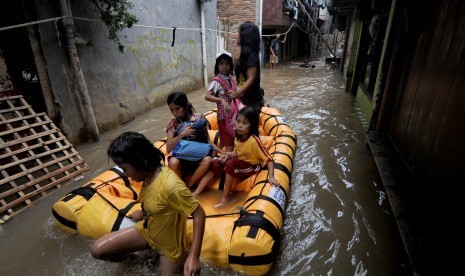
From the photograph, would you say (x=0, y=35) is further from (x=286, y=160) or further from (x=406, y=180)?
(x=406, y=180)

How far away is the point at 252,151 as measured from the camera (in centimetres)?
284

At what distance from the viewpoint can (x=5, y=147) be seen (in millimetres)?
3242

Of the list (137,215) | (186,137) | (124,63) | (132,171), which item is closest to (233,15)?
(124,63)

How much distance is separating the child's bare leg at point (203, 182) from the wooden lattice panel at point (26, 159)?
1.92 metres

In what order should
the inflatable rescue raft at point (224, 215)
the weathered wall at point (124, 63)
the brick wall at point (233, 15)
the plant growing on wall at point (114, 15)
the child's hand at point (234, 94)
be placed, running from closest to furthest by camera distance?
1. the inflatable rescue raft at point (224, 215)
2. the child's hand at point (234, 94)
3. the weathered wall at point (124, 63)
4. the plant growing on wall at point (114, 15)
5. the brick wall at point (233, 15)

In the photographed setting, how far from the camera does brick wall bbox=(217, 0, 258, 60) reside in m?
13.2

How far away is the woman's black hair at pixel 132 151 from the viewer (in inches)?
60.6

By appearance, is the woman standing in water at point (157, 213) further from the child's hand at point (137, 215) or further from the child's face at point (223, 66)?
the child's face at point (223, 66)

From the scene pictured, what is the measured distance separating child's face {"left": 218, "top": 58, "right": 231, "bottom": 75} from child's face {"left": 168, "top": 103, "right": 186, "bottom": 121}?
661 mm

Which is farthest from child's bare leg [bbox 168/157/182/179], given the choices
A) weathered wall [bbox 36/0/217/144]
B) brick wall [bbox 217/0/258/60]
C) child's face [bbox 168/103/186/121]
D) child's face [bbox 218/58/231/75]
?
brick wall [bbox 217/0/258/60]

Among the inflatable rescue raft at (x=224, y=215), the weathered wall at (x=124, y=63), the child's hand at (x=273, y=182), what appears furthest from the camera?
the weathered wall at (x=124, y=63)

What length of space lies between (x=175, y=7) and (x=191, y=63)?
1841 mm

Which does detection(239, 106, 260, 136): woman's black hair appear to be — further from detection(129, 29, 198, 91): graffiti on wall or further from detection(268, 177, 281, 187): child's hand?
detection(129, 29, 198, 91): graffiti on wall

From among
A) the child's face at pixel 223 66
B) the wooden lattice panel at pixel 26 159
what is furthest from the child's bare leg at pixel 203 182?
the wooden lattice panel at pixel 26 159
